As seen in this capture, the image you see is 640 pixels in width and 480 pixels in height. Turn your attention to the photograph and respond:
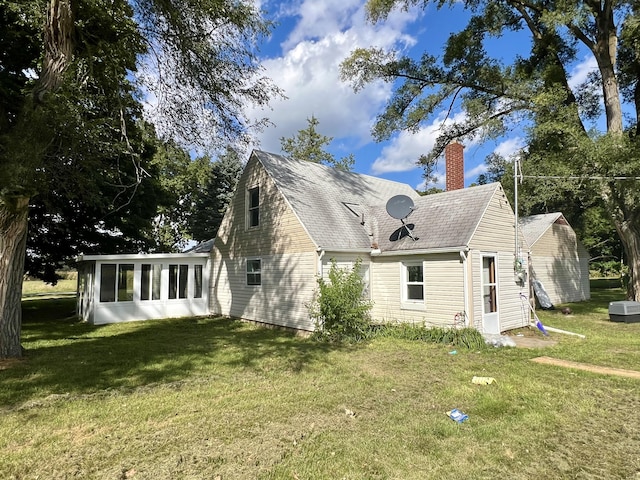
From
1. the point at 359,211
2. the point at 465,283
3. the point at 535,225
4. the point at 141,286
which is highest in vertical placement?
the point at 359,211

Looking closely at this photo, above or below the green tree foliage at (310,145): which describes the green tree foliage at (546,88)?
below

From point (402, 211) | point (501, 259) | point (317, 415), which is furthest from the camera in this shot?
point (402, 211)

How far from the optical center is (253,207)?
14977 millimetres

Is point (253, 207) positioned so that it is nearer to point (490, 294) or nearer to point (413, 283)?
point (413, 283)

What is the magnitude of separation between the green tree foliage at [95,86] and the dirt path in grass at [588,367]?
981 centimetres

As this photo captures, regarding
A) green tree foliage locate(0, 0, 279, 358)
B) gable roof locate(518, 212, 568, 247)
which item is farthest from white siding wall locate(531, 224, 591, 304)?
green tree foliage locate(0, 0, 279, 358)

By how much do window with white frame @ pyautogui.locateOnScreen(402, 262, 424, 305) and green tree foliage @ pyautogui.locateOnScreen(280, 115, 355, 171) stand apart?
28.8 meters

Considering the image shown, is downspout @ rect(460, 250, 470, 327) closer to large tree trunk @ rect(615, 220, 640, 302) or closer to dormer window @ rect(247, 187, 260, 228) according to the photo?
dormer window @ rect(247, 187, 260, 228)

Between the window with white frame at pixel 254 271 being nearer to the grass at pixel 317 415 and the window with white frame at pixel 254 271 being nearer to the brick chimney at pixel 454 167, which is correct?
the grass at pixel 317 415

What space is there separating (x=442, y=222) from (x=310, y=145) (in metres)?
29.8

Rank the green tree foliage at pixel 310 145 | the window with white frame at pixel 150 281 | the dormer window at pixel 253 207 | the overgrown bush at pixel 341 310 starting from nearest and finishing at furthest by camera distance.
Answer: the overgrown bush at pixel 341 310 → the dormer window at pixel 253 207 → the window with white frame at pixel 150 281 → the green tree foliage at pixel 310 145

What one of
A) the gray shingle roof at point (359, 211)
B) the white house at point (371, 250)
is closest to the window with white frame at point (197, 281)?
the white house at point (371, 250)

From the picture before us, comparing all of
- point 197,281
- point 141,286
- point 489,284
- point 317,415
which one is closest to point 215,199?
point 197,281

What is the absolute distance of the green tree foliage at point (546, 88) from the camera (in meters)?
14.4
